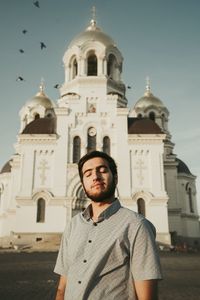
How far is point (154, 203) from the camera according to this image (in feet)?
87.8

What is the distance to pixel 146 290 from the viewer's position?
2.02m

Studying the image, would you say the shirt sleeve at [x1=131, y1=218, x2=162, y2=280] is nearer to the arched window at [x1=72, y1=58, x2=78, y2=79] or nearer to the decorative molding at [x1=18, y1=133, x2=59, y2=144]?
the decorative molding at [x1=18, y1=133, x2=59, y2=144]

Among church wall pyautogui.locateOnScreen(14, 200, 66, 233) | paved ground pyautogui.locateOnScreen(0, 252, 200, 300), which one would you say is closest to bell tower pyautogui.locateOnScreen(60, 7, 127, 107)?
church wall pyautogui.locateOnScreen(14, 200, 66, 233)

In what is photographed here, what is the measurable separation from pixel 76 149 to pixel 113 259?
2653 cm

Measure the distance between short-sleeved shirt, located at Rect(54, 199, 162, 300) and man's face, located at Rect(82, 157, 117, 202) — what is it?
147 mm

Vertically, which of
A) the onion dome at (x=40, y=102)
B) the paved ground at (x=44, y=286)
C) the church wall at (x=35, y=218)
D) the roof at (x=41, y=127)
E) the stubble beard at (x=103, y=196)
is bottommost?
the paved ground at (x=44, y=286)

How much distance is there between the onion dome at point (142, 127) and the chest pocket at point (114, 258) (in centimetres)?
2721

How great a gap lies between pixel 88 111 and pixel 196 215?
1616cm

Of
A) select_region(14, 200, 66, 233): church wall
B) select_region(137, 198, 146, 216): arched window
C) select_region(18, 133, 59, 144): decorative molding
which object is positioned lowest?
select_region(14, 200, 66, 233): church wall

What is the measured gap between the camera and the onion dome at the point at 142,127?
1146 inches

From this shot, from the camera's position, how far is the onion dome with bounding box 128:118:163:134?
2911cm

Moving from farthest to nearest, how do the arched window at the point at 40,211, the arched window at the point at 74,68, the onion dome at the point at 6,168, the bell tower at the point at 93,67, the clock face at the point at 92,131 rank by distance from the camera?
the onion dome at the point at 6,168, the arched window at the point at 74,68, the bell tower at the point at 93,67, the clock face at the point at 92,131, the arched window at the point at 40,211

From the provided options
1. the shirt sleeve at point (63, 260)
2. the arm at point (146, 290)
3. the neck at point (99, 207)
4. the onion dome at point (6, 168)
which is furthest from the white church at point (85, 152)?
the arm at point (146, 290)

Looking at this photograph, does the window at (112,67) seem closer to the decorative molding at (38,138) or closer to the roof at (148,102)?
the roof at (148,102)
